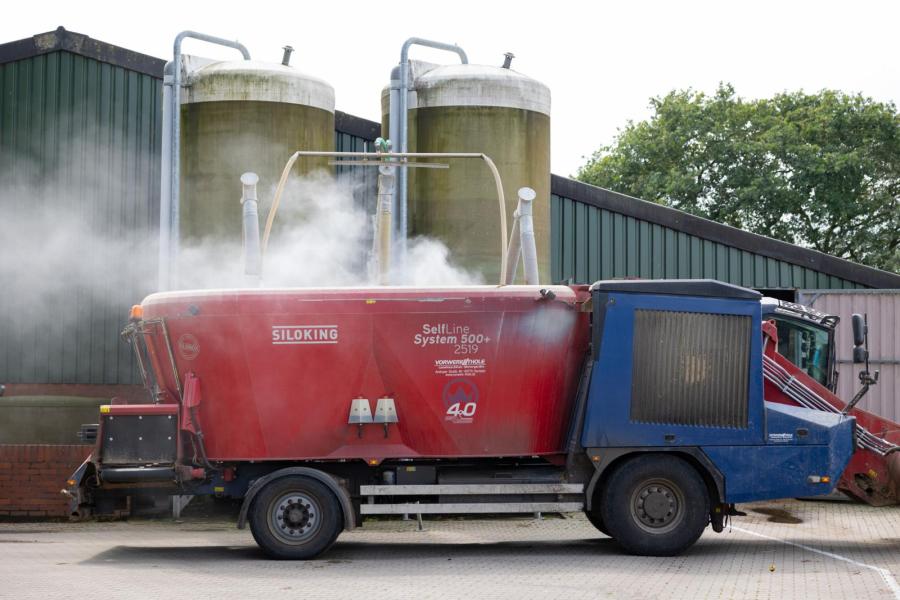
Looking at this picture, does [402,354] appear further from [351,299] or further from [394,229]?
[394,229]

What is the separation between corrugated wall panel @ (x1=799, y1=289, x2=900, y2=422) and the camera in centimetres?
2092

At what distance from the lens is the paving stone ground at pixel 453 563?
1029 centimetres

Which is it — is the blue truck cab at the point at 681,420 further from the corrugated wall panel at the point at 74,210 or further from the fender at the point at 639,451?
the corrugated wall panel at the point at 74,210

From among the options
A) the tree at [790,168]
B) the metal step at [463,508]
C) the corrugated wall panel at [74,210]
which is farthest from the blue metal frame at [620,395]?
the tree at [790,168]

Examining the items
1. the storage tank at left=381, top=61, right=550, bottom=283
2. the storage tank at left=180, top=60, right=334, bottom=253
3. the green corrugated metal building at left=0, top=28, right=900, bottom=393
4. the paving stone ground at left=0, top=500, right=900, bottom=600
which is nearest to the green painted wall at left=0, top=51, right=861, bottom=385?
the green corrugated metal building at left=0, top=28, right=900, bottom=393

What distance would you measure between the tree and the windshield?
1225 inches

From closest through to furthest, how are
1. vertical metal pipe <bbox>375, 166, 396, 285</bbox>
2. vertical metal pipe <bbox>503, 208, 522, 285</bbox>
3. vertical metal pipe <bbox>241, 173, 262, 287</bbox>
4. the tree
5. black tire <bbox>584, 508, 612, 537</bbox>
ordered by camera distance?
black tire <bbox>584, 508, 612, 537</bbox>
vertical metal pipe <bbox>241, 173, 262, 287</bbox>
vertical metal pipe <bbox>503, 208, 522, 285</bbox>
vertical metal pipe <bbox>375, 166, 396, 285</bbox>
the tree

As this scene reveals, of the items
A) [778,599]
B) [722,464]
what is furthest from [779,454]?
[778,599]

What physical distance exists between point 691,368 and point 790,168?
35602 mm

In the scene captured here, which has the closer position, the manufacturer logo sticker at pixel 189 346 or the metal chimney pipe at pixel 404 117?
the manufacturer logo sticker at pixel 189 346

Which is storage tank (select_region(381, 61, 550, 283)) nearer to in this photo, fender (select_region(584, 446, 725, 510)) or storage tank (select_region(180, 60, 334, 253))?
storage tank (select_region(180, 60, 334, 253))

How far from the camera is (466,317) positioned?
12.6 m

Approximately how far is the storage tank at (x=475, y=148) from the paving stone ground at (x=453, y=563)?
14.0 feet

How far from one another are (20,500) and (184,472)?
515cm
